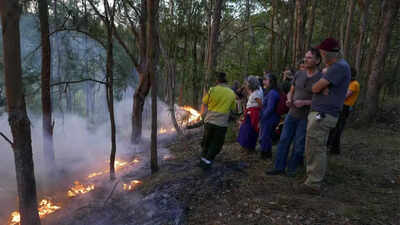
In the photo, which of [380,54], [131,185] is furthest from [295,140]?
[380,54]

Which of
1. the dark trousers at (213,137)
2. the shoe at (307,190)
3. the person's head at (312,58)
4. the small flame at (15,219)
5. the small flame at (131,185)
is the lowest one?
the small flame at (15,219)

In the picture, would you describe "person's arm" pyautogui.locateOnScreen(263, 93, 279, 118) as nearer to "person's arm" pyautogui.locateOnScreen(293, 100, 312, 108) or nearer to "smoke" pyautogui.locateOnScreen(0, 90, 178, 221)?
"person's arm" pyautogui.locateOnScreen(293, 100, 312, 108)

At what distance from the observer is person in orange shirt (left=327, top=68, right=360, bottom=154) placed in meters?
5.70

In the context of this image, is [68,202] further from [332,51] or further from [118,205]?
[332,51]

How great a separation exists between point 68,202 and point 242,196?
497cm

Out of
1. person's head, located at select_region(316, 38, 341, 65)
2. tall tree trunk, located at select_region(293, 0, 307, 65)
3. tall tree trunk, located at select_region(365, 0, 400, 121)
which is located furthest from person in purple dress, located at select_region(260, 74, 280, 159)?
tall tree trunk, located at select_region(365, 0, 400, 121)

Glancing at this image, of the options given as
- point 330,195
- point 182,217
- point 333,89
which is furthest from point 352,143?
point 182,217

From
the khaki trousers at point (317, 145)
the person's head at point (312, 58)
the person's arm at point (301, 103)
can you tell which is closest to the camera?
the khaki trousers at point (317, 145)

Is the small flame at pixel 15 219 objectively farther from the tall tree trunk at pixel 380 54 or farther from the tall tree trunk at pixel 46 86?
the tall tree trunk at pixel 380 54

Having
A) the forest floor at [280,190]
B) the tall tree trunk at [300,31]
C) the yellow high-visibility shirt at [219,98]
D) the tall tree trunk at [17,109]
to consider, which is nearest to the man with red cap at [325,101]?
the forest floor at [280,190]

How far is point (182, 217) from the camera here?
403 centimetres

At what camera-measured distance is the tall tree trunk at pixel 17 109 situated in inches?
155

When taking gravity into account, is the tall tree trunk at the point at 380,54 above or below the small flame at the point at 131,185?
above

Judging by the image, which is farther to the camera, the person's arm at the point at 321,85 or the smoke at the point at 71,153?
the smoke at the point at 71,153
